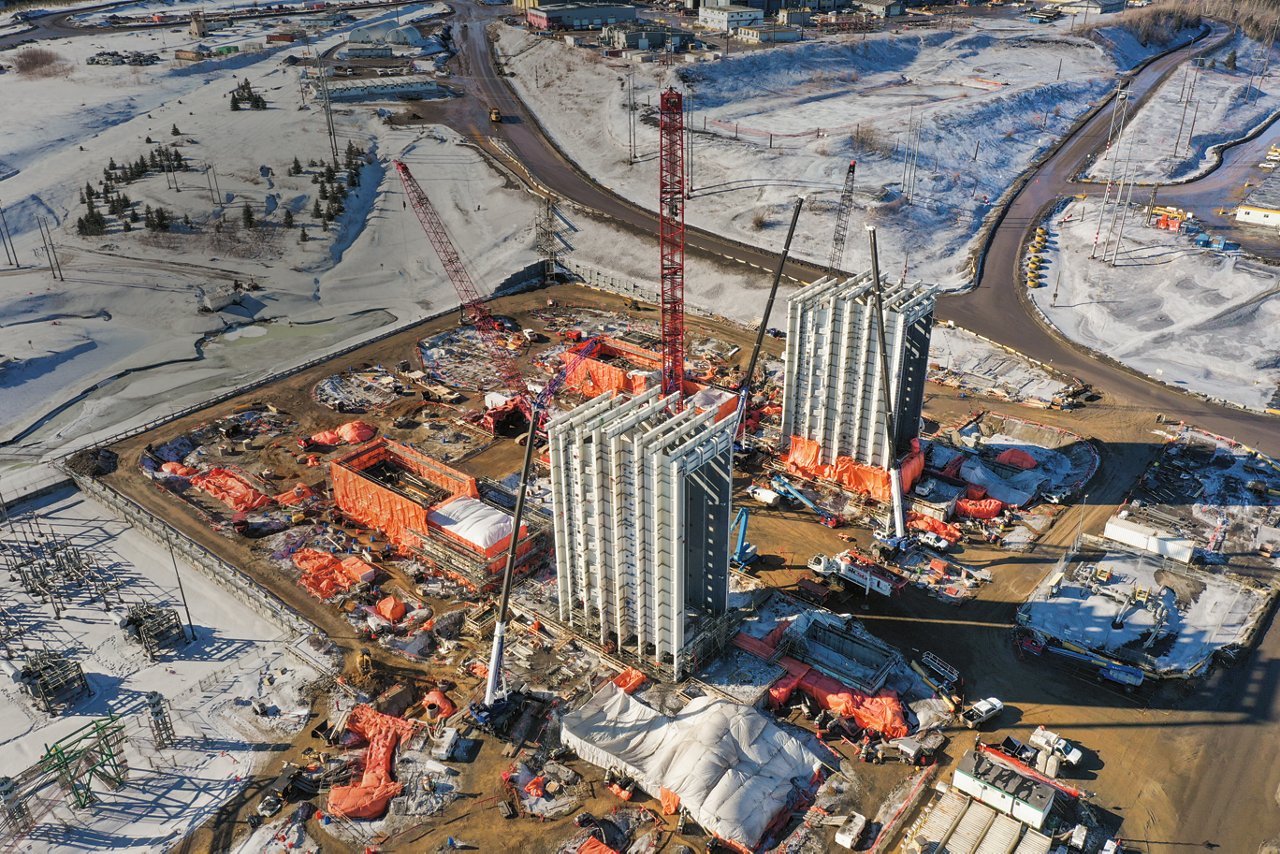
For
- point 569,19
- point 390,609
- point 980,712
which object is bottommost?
point 980,712

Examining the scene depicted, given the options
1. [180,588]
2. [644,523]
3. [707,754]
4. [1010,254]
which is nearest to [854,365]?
[644,523]

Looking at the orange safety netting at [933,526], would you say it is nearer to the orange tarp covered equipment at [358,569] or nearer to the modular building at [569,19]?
the orange tarp covered equipment at [358,569]

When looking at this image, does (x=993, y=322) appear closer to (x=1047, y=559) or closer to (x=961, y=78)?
(x=1047, y=559)

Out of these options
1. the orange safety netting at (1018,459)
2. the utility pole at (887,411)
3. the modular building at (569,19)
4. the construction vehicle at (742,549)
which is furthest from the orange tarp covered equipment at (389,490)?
the modular building at (569,19)

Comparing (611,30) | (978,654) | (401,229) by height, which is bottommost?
(978,654)

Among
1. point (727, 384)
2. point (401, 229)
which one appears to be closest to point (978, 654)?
point (727, 384)

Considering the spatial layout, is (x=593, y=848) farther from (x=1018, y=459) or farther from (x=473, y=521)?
(x=1018, y=459)

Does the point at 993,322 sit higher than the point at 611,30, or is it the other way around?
the point at 611,30
